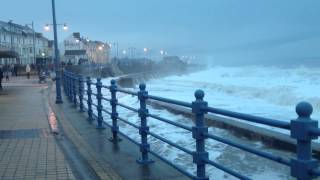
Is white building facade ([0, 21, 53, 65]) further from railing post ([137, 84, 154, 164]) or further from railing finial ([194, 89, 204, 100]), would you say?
railing finial ([194, 89, 204, 100])

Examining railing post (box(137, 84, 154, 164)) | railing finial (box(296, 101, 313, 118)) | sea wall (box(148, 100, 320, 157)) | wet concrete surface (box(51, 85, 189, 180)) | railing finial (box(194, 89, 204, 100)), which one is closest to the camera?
railing finial (box(296, 101, 313, 118))

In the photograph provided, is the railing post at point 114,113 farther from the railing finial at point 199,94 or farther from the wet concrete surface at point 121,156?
the railing finial at point 199,94

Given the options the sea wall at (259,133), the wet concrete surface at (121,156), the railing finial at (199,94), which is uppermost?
the railing finial at (199,94)

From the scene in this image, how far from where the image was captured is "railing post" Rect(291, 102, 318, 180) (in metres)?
4.07

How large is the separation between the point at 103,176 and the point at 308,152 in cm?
411

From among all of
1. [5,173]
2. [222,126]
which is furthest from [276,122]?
[222,126]

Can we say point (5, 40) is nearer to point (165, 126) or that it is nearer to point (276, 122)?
point (165, 126)

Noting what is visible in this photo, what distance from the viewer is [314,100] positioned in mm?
31922

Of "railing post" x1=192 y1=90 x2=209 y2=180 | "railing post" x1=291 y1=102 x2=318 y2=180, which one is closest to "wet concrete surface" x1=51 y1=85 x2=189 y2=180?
"railing post" x1=192 y1=90 x2=209 y2=180

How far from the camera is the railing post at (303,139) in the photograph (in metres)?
4.07

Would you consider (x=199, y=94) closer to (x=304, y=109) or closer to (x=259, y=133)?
(x=304, y=109)

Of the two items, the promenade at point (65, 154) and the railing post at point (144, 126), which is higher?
the railing post at point (144, 126)

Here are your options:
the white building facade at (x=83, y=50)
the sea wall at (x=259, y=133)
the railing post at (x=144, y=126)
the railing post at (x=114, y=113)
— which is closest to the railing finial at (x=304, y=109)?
the railing post at (x=144, y=126)

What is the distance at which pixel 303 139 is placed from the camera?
411 centimetres
